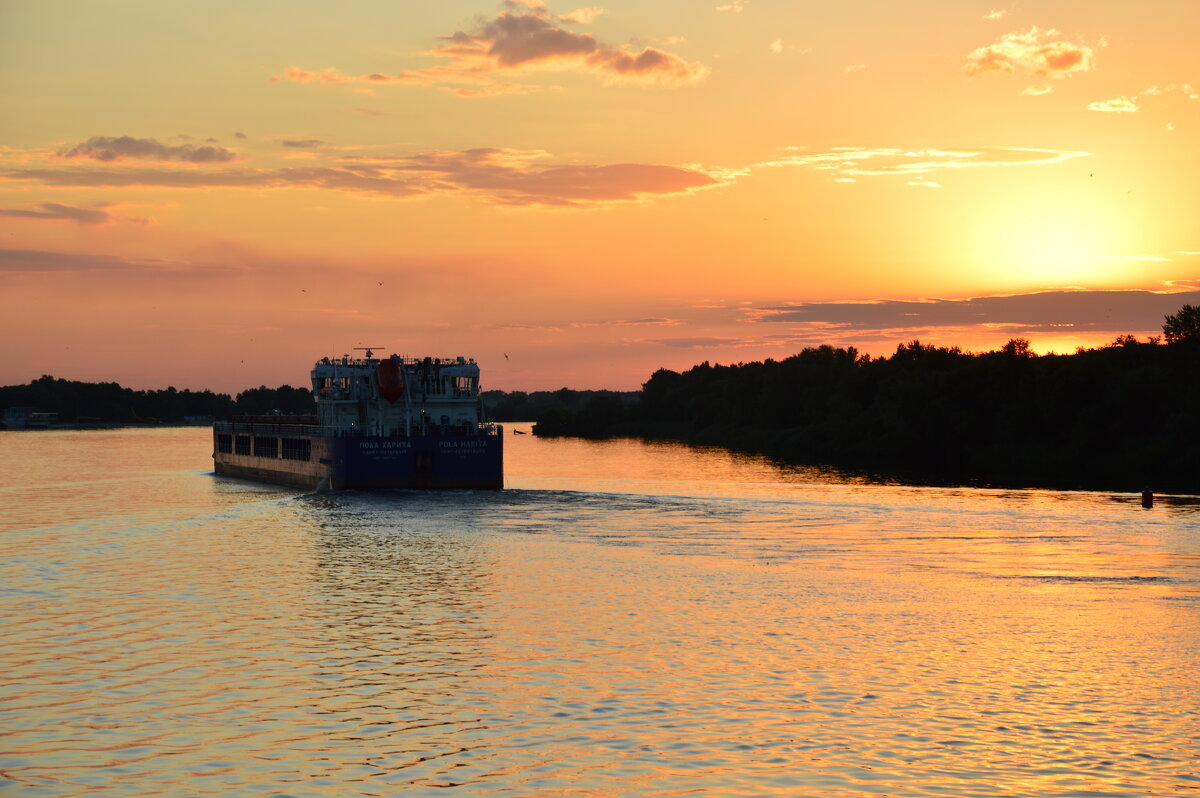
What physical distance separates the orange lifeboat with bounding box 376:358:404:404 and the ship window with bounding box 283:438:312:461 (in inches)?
273

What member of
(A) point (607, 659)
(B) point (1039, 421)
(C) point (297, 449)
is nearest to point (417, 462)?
(C) point (297, 449)

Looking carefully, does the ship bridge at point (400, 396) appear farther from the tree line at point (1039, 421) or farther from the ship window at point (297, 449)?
the tree line at point (1039, 421)

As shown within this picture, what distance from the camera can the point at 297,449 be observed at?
85.7 metres

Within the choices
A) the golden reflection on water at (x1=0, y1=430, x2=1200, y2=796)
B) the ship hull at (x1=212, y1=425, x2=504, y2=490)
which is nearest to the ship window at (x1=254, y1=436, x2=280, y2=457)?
the ship hull at (x1=212, y1=425, x2=504, y2=490)

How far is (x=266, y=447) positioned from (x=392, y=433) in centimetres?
2433

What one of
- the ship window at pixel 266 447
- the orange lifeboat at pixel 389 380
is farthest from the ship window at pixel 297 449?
the orange lifeboat at pixel 389 380

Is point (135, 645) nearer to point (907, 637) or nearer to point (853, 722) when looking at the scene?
point (853, 722)

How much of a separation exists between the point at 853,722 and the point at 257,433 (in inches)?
3638

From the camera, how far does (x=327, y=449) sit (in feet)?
245

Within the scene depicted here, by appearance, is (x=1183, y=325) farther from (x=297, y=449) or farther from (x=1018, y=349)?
(x=297, y=449)

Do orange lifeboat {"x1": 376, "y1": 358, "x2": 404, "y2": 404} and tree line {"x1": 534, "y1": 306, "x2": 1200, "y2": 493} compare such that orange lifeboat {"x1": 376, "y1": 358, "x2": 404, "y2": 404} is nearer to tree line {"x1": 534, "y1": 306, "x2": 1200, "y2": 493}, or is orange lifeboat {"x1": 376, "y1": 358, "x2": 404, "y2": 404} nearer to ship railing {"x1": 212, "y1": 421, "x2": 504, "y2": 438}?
ship railing {"x1": 212, "y1": 421, "x2": 504, "y2": 438}

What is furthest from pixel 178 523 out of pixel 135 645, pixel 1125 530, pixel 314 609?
pixel 1125 530

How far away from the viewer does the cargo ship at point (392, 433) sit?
236ft

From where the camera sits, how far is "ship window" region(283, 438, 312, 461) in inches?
3228
